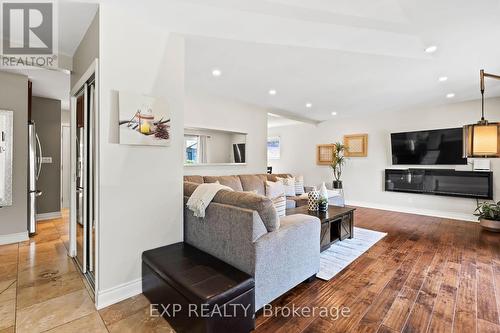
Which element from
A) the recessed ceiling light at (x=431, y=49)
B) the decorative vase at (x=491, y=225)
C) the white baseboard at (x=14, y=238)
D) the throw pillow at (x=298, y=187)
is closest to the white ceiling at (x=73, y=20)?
the white baseboard at (x=14, y=238)

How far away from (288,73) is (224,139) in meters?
2.02

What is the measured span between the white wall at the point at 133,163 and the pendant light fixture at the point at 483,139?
2420 millimetres

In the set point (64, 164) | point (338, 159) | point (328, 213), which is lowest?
point (328, 213)

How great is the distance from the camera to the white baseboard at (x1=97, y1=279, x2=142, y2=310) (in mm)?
1918

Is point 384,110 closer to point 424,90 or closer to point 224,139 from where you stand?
point 424,90

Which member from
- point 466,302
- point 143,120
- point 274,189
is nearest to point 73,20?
point 143,120

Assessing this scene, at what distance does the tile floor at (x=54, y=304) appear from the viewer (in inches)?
67.0

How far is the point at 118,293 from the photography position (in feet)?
6.59

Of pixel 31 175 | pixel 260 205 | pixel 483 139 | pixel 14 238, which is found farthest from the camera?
pixel 31 175

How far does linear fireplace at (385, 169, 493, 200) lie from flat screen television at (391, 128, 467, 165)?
0.75ft

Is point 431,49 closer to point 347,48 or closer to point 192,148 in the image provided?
point 347,48

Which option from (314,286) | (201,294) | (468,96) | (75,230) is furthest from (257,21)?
(468,96)

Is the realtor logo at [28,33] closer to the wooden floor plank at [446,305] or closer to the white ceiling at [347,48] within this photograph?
the white ceiling at [347,48]

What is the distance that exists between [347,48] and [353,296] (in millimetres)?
2604
